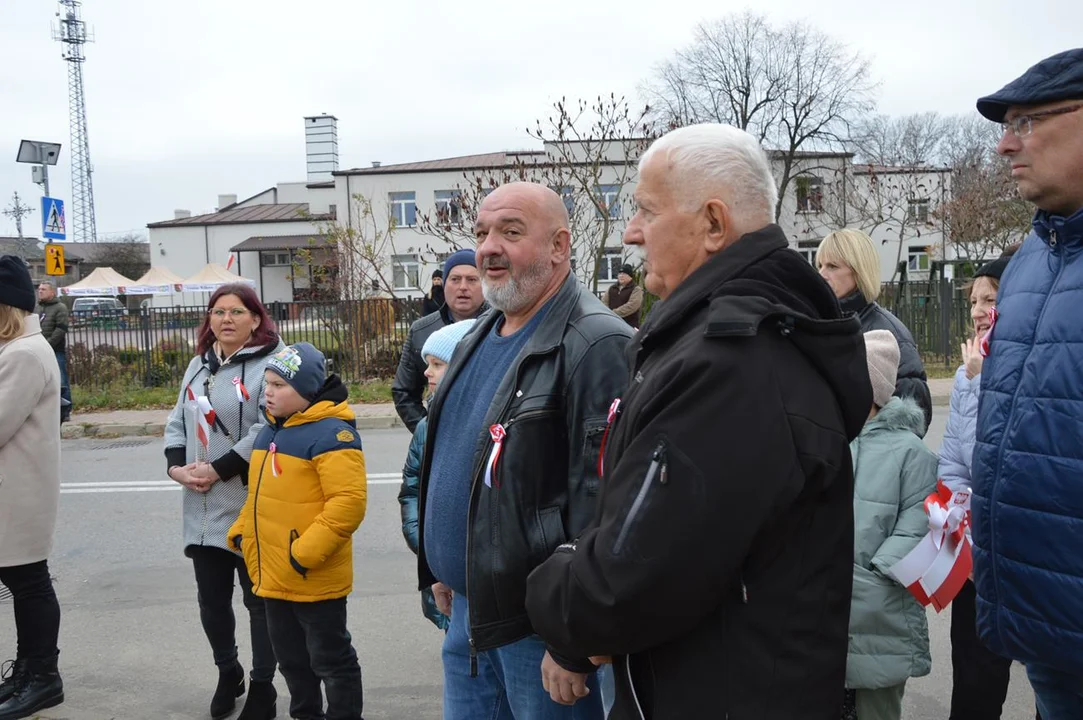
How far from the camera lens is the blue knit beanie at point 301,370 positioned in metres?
3.75

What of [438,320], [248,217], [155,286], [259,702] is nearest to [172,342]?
[438,320]

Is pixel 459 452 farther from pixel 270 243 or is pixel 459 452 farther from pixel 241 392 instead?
pixel 270 243

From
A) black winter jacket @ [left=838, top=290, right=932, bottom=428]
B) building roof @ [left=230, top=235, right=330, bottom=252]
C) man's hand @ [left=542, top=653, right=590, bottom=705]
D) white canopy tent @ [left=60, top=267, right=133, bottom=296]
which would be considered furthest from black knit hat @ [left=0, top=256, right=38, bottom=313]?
building roof @ [left=230, top=235, right=330, bottom=252]

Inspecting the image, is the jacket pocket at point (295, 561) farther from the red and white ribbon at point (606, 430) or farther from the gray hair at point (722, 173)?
the gray hair at point (722, 173)

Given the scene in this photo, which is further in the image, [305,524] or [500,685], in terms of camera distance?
[305,524]

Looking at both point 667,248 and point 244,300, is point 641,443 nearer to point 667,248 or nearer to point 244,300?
point 667,248

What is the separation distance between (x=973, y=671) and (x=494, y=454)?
2.32 m

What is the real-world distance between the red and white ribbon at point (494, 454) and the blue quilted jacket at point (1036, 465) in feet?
3.93

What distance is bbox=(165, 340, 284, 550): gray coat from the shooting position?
4.16 meters

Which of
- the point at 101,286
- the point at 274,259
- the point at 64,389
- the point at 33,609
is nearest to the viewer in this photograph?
the point at 33,609

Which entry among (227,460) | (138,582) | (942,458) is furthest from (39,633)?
(942,458)

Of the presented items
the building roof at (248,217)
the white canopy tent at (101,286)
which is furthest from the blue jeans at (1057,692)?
the building roof at (248,217)

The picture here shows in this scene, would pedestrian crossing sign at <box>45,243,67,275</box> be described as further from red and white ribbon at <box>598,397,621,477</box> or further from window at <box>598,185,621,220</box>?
red and white ribbon at <box>598,397,621,477</box>

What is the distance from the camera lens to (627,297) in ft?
43.4
